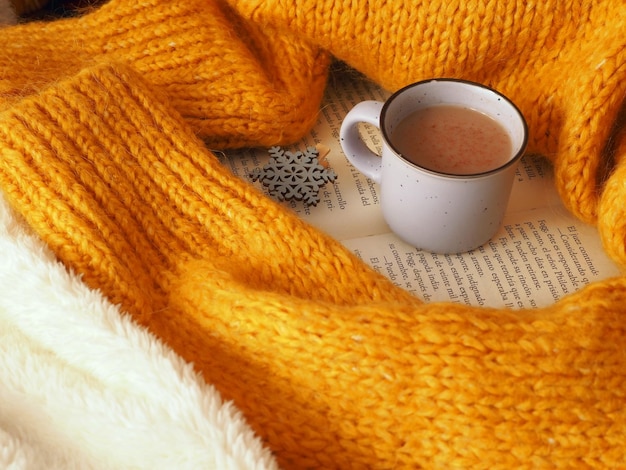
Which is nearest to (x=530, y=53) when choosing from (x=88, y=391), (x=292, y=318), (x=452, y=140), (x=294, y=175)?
(x=452, y=140)

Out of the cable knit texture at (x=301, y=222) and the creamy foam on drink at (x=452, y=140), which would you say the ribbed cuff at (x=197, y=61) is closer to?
the cable knit texture at (x=301, y=222)

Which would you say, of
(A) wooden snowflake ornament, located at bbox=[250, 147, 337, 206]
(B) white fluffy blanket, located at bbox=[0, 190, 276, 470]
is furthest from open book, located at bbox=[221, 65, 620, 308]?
(B) white fluffy blanket, located at bbox=[0, 190, 276, 470]

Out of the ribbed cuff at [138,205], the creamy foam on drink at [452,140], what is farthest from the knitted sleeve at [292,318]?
the creamy foam on drink at [452,140]

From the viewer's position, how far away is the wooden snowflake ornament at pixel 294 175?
→ 599mm

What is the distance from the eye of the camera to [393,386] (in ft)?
1.34

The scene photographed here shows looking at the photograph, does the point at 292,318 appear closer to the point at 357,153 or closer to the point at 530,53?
the point at 357,153

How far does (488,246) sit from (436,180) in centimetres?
10

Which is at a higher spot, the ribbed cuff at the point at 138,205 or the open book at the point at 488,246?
the ribbed cuff at the point at 138,205

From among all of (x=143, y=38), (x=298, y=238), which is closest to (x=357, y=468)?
(x=298, y=238)

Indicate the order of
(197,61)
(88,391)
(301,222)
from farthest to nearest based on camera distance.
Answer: (197,61) → (301,222) → (88,391)

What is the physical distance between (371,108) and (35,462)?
0.35m

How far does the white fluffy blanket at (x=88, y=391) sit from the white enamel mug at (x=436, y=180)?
215 mm

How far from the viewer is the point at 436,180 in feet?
1.65

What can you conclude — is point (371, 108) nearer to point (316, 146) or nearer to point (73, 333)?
point (316, 146)
